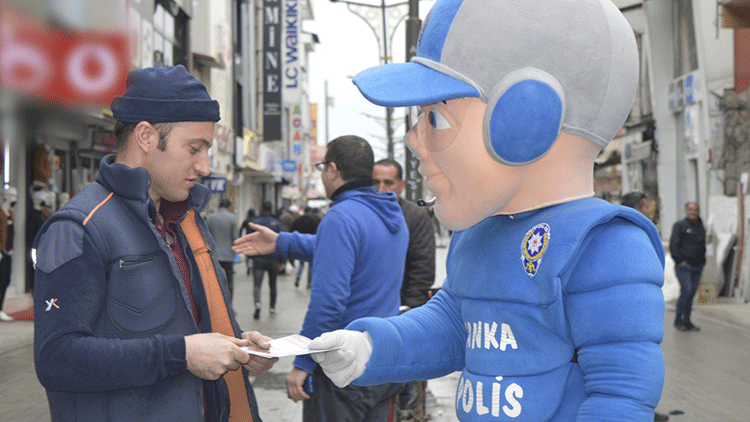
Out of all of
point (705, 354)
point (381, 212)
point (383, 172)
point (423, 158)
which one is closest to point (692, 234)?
point (705, 354)

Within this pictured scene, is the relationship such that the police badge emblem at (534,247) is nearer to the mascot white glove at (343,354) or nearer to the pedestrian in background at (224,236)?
the mascot white glove at (343,354)

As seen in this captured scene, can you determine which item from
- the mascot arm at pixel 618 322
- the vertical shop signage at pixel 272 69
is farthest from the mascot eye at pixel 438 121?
the vertical shop signage at pixel 272 69

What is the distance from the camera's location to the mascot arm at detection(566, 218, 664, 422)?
173 cm

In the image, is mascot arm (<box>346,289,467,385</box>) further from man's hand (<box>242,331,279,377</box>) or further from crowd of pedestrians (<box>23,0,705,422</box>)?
man's hand (<box>242,331,279,377</box>)

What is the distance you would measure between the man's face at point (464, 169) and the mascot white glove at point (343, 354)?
1.32 feet

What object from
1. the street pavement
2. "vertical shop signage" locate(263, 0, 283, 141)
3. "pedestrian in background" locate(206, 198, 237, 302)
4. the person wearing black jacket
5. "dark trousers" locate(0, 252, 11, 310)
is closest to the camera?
the street pavement

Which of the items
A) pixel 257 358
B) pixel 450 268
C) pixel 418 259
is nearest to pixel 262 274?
pixel 418 259

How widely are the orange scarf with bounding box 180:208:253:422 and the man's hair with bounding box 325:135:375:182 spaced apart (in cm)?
124

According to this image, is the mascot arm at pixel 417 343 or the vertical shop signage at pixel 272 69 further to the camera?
the vertical shop signage at pixel 272 69

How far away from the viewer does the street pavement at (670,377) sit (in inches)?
269

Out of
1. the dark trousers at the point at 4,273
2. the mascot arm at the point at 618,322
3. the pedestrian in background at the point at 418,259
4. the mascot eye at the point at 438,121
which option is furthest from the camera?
the dark trousers at the point at 4,273

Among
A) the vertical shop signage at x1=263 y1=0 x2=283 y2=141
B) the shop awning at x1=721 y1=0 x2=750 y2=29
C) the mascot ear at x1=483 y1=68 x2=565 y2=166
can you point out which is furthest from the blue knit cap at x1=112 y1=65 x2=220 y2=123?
the vertical shop signage at x1=263 y1=0 x2=283 y2=141

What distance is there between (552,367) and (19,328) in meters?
11.1

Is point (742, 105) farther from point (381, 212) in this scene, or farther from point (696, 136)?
point (381, 212)
